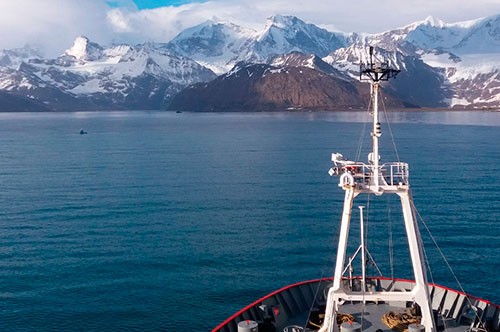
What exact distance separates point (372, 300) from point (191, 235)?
36983 mm

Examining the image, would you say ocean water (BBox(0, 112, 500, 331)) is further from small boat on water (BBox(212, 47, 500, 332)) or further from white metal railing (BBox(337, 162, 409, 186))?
white metal railing (BBox(337, 162, 409, 186))

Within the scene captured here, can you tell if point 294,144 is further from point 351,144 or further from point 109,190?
point 109,190

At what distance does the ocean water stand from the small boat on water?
820cm

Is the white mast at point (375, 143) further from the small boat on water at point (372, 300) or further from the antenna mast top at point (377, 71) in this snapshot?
the antenna mast top at point (377, 71)

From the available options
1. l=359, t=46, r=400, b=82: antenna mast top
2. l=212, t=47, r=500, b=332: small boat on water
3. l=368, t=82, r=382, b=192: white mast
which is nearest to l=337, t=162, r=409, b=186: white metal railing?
l=212, t=47, r=500, b=332: small boat on water

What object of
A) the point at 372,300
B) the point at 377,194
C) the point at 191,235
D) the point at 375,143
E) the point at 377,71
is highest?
the point at 377,71

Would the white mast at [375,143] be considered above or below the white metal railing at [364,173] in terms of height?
above

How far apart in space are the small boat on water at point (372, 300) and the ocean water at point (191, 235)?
8.20 meters


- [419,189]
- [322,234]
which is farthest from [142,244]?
[419,189]

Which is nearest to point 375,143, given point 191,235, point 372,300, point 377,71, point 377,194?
point 377,194

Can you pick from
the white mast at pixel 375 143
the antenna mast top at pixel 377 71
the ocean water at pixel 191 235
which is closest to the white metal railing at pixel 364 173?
the white mast at pixel 375 143

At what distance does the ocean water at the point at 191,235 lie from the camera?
147 ft

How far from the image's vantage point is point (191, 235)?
61.8m

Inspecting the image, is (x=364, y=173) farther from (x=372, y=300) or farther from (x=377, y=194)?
(x=372, y=300)
